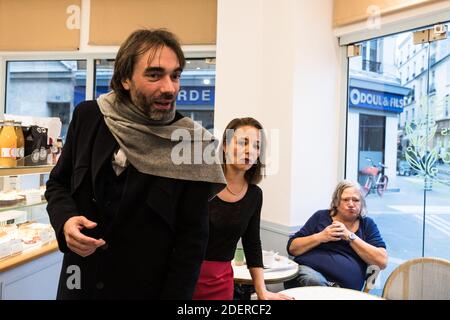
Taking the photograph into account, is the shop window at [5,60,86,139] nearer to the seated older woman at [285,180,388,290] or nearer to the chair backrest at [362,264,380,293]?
the seated older woman at [285,180,388,290]

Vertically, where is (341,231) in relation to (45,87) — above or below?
below

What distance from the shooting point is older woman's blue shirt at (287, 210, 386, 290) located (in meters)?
2.33

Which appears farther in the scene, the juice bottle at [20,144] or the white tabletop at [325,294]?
the juice bottle at [20,144]

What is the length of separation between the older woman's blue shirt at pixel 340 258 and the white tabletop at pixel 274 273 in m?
0.17

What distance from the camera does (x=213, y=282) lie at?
148cm

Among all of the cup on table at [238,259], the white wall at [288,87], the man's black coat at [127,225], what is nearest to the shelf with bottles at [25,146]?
the man's black coat at [127,225]

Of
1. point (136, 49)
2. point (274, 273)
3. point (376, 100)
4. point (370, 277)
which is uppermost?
point (376, 100)

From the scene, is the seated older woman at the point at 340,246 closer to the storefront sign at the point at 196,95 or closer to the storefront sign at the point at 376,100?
the storefront sign at the point at 376,100

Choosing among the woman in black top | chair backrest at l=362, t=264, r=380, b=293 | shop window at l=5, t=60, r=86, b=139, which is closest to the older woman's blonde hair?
chair backrest at l=362, t=264, r=380, b=293

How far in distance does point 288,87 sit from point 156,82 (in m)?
2.03

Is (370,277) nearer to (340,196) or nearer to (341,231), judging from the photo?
(341,231)

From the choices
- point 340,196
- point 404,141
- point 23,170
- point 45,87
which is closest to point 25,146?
point 23,170

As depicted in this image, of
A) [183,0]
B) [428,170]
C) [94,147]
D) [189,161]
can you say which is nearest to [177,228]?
[189,161]

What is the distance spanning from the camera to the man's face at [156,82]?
39.1 inches
